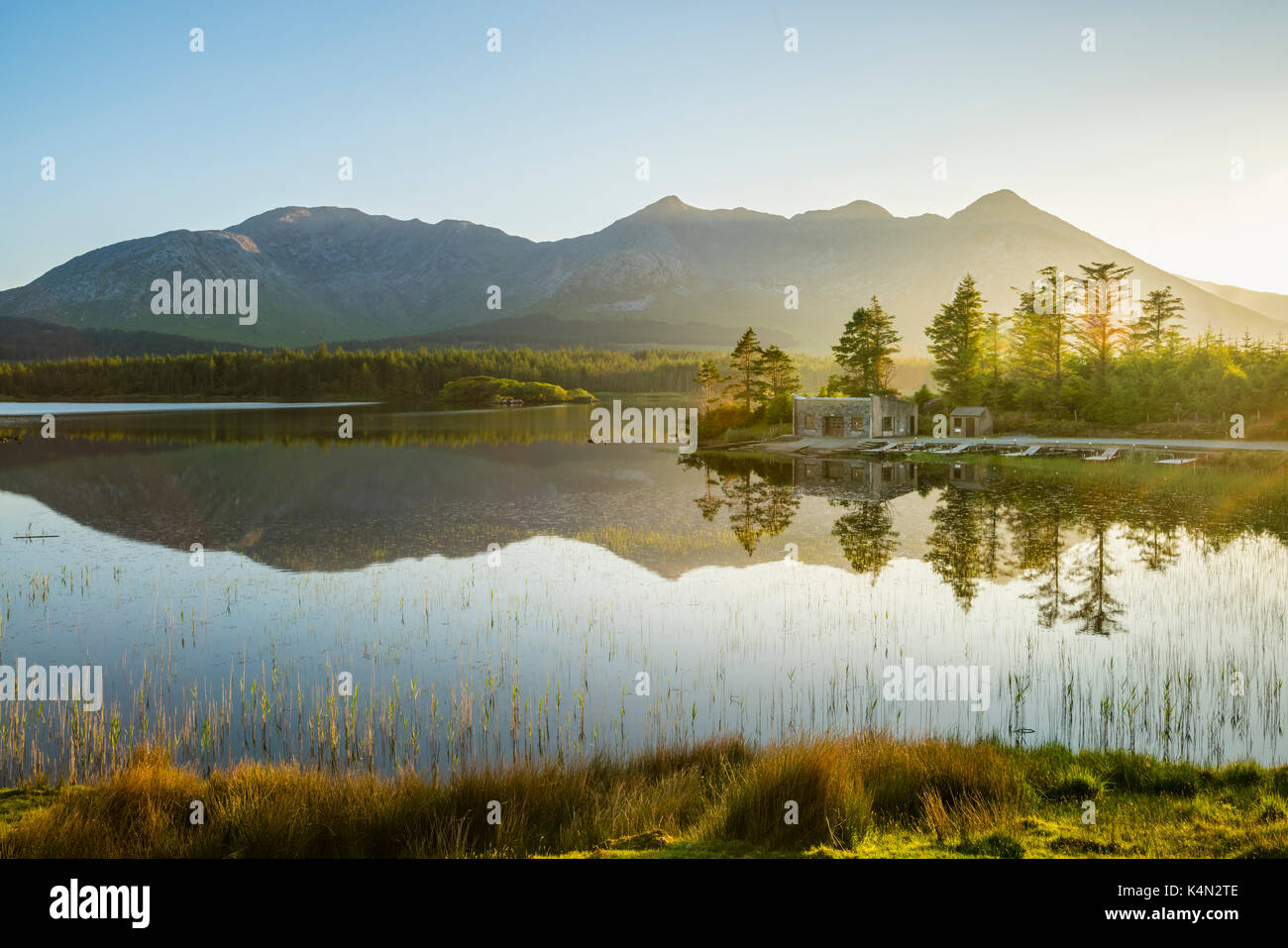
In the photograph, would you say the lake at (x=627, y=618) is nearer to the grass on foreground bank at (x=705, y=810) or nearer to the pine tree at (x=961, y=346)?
the grass on foreground bank at (x=705, y=810)

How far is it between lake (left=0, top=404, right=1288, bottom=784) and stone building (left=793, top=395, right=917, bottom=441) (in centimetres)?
3342

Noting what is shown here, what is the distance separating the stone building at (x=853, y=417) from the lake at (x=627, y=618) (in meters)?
33.4

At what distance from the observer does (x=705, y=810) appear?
942cm

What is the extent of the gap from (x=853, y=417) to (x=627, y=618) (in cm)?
6216

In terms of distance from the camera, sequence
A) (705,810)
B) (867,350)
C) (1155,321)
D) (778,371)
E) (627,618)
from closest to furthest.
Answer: (705,810) → (627,618) → (867,350) → (778,371) → (1155,321)

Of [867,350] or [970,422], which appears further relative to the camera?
[867,350]

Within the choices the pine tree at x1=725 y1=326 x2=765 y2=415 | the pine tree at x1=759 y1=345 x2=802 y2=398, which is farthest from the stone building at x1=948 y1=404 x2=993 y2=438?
the pine tree at x1=725 y1=326 x2=765 y2=415

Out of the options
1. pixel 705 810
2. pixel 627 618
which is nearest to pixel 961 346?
pixel 627 618

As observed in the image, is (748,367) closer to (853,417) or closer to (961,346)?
(853,417)

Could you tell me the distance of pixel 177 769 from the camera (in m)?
10.8

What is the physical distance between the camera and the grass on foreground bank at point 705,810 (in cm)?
823

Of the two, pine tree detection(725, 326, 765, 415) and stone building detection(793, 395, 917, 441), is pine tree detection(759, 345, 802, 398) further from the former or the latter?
stone building detection(793, 395, 917, 441)

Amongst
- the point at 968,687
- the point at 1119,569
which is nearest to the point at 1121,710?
the point at 968,687

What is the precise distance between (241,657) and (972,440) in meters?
66.1
